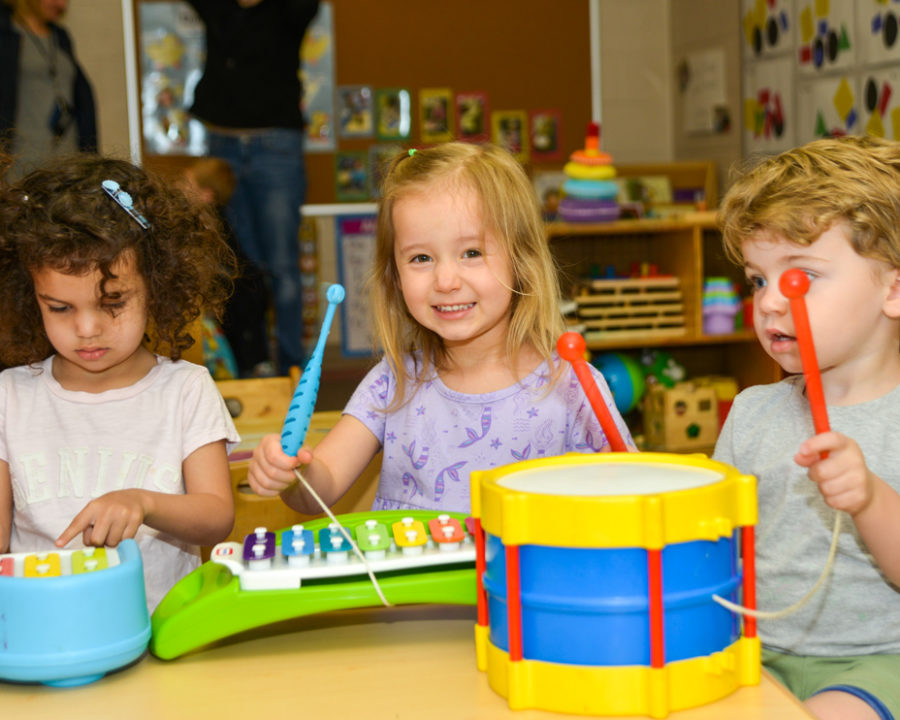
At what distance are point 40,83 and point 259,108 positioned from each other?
66 centimetres

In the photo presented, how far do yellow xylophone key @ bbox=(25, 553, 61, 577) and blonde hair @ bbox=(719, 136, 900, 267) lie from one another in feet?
2.13

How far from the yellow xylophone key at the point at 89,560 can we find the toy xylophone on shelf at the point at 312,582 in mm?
62

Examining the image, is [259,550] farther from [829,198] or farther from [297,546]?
[829,198]

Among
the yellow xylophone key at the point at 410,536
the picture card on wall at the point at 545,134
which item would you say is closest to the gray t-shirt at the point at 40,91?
the picture card on wall at the point at 545,134

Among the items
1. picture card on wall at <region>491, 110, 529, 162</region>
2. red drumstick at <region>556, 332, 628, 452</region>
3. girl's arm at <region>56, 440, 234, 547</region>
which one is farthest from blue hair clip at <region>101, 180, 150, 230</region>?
picture card on wall at <region>491, 110, 529, 162</region>

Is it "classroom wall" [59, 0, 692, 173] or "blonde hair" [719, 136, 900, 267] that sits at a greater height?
"classroom wall" [59, 0, 692, 173]

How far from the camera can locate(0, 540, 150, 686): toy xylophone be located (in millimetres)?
674

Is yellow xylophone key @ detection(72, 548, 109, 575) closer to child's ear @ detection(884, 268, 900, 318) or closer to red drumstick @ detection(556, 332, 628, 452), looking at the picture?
red drumstick @ detection(556, 332, 628, 452)

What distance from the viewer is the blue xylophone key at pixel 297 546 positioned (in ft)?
2.43

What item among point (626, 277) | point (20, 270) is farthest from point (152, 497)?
point (626, 277)

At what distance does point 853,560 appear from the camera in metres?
0.92

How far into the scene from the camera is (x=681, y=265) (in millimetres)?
3209

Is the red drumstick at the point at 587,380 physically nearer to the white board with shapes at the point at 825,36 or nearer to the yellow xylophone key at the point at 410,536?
the yellow xylophone key at the point at 410,536

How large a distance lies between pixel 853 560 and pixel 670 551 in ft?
1.32
